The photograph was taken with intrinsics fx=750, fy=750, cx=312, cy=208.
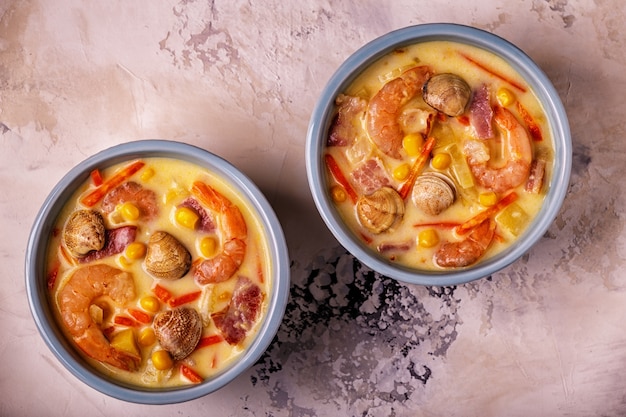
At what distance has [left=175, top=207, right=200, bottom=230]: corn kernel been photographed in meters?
2.86

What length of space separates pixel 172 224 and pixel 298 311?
73cm

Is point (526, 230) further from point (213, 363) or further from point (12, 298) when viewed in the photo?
point (12, 298)

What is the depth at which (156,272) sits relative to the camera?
2850 millimetres

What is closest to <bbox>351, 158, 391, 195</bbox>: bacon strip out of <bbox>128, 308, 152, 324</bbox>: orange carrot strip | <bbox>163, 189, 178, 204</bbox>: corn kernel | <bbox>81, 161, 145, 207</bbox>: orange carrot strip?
<bbox>163, 189, 178, 204</bbox>: corn kernel

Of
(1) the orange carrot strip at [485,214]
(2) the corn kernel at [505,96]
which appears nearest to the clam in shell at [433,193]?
(1) the orange carrot strip at [485,214]

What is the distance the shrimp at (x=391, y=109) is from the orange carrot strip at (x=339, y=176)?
0.60ft

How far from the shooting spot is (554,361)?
333 centimetres

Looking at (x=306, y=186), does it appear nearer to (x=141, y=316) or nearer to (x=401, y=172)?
(x=401, y=172)

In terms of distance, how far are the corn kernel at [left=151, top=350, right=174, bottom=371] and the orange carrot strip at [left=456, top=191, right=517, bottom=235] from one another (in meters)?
1.22

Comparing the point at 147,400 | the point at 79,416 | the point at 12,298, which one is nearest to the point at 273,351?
the point at 147,400

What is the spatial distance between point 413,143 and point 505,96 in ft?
1.31

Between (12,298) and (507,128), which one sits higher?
(507,128)

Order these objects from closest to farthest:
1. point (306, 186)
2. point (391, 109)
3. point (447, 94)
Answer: point (447, 94), point (391, 109), point (306, 186)

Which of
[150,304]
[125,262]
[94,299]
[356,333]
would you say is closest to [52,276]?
[94,299]
